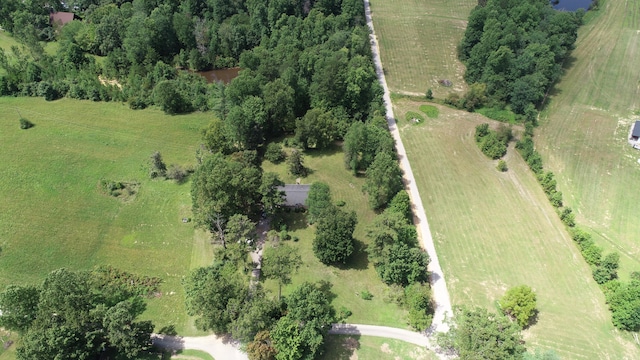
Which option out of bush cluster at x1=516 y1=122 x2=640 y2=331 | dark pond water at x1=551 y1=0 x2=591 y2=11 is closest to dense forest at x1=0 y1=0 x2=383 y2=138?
bush cluster at x1=516 y1=122 x2=640 y2=331

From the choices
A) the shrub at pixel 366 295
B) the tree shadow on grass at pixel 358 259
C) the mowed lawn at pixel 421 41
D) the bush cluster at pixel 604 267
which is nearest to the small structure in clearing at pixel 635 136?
the bush cluster at pixel 604 267

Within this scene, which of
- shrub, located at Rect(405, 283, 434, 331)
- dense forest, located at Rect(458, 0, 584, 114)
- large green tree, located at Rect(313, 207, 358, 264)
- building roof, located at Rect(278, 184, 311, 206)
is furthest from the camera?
dense forest, located at Rect(458, 0, 584, 114)

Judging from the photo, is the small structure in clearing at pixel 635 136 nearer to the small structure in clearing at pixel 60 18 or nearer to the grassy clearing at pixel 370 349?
the grassy clearing at pixel 370 349

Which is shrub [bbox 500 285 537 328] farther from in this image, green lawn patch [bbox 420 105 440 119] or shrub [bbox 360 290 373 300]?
green lawn patch [bbox 420 105 440 119]

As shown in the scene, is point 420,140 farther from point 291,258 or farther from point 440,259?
point 291,258

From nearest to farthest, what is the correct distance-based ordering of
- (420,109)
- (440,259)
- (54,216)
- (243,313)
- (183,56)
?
(243,313) → (440,259) → (54,216) → (420,109) → (183,56)

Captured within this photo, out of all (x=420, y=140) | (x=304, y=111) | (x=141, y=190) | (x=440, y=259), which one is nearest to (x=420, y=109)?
(x=420, y=140)
